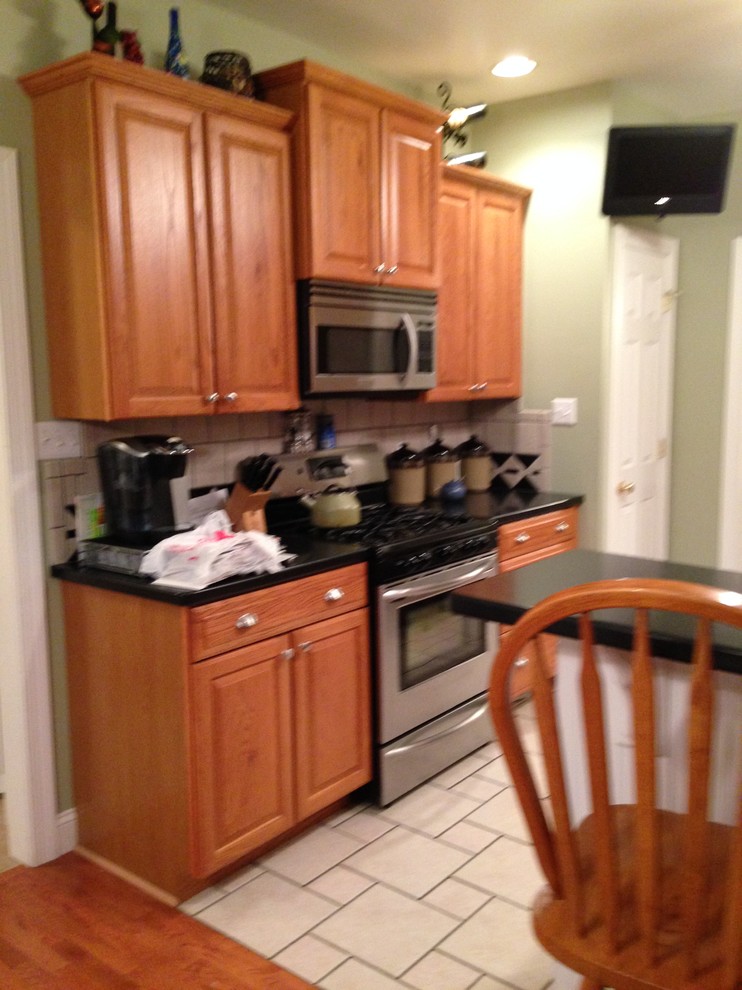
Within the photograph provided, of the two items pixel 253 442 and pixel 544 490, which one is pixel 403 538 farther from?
pixel 544 490

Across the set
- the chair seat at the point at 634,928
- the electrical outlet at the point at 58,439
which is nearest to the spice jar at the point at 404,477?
the electrical outlet at the point at 58,439

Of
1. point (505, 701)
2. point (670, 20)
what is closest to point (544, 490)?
point (670, 20)

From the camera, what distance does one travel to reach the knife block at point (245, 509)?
271cm

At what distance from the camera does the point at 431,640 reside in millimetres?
2992

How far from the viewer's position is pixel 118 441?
2445mm

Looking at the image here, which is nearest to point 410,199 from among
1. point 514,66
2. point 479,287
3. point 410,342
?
point 410,342

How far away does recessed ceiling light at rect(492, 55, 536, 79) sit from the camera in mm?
3363

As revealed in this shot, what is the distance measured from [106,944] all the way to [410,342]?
2193 mm

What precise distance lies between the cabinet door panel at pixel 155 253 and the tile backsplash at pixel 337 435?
12.1 inches

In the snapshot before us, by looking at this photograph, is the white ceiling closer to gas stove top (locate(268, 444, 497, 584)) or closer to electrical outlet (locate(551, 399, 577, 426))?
electrical outlet (locate(551, 399, 577, 426))

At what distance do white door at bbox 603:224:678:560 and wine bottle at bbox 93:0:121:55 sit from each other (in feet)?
7.56

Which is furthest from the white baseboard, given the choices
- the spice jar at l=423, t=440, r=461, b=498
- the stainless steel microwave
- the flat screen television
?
the flat screen television

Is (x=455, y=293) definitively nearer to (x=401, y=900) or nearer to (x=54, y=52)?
(x=54, y=52)

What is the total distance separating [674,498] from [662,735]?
10.9 feet
